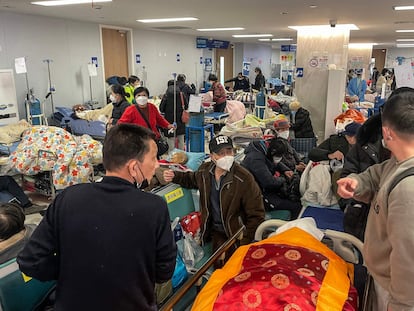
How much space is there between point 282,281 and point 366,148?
1.44 meters

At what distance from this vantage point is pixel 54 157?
4383 mm

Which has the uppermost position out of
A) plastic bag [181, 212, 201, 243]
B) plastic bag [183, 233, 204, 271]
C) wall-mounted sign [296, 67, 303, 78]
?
wall-mounted sign [296, 67, 303, 78]

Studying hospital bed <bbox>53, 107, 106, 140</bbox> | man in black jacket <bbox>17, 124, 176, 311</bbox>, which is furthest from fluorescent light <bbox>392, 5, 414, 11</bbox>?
man in black jacket <bbox>17, 124, 176, 311</bbox>

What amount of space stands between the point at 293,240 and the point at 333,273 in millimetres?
271

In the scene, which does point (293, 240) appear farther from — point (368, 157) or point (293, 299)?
point (368, 157)

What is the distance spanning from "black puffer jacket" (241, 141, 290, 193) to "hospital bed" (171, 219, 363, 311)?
1.47 m

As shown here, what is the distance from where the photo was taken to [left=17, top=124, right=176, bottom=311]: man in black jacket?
1.32 metres

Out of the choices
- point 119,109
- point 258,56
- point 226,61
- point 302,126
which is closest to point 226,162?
point 119,109

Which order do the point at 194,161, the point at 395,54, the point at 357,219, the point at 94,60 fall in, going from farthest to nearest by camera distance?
the point at 395,54 < the point at 94,60 < the point at 194,161 < the point at 357,219

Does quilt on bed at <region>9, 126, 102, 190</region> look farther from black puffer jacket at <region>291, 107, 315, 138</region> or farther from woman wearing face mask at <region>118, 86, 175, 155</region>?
black puffer jacket at <region>291, 107, 315, 138</region>

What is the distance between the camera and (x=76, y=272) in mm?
1358

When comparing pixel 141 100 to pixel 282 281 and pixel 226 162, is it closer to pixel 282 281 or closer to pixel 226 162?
pixel 226 162

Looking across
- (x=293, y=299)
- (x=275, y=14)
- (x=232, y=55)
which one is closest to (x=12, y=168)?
(x=293, y=299)

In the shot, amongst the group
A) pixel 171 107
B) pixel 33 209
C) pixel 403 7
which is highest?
pixel 403 7
